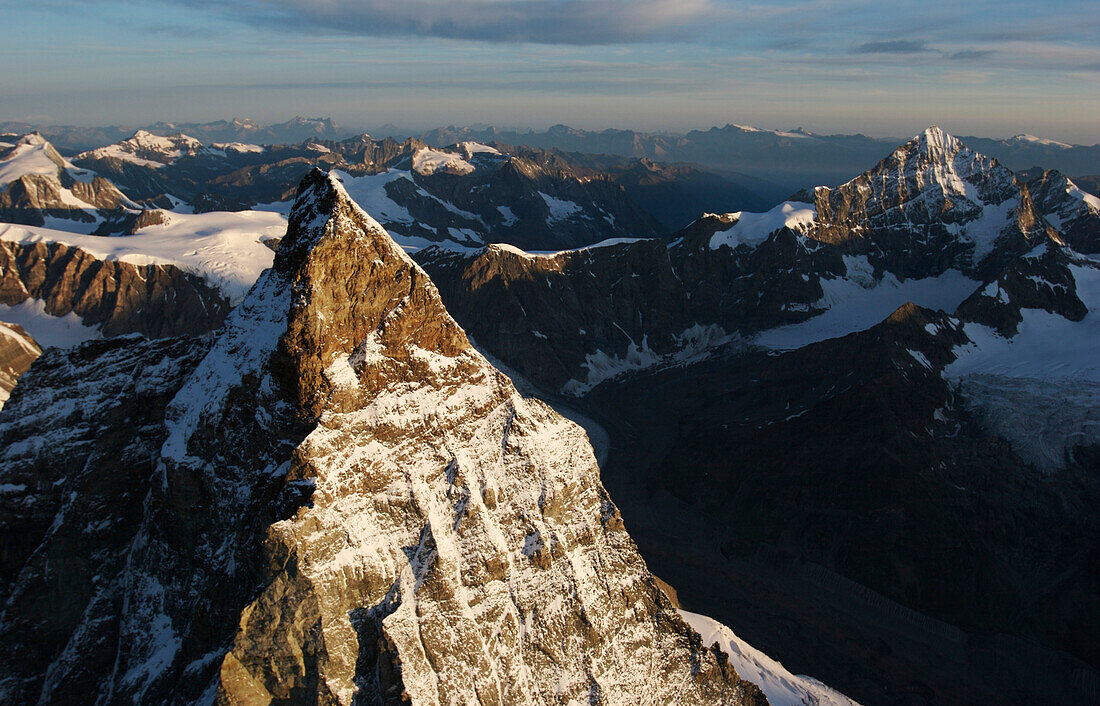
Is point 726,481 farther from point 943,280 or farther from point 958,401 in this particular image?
point 943,280

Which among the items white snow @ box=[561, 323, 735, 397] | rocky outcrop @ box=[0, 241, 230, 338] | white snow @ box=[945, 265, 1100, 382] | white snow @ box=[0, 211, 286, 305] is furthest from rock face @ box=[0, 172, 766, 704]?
white snow @ box=[0, 211, 286, 305]

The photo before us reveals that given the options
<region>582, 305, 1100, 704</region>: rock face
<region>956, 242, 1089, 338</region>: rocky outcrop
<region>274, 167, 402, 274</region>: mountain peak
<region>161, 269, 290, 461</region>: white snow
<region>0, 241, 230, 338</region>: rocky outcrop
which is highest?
<region>274, 167, 402, 274</region>: mountain peak

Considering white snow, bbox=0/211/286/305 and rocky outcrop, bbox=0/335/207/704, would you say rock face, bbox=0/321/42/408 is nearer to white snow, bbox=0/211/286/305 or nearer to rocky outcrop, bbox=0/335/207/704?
white snow, bbox=0/211/286/305

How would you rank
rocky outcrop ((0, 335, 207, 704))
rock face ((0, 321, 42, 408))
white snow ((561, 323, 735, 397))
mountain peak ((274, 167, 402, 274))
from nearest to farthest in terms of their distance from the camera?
rocky outcrop ((0, 335, 207, 704))
mountain peak ((274, 167, 402, 274))
rock face ((0, 321, 42, 408))
white snow ((561, 323, 735, 397))

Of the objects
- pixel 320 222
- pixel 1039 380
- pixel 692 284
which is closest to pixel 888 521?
pixel 1039 380

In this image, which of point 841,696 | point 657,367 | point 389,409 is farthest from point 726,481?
point 389,409

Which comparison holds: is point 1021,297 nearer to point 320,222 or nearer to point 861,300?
point 861,300

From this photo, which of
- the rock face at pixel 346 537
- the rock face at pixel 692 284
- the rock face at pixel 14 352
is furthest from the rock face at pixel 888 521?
the rock face at pixel 14 352
